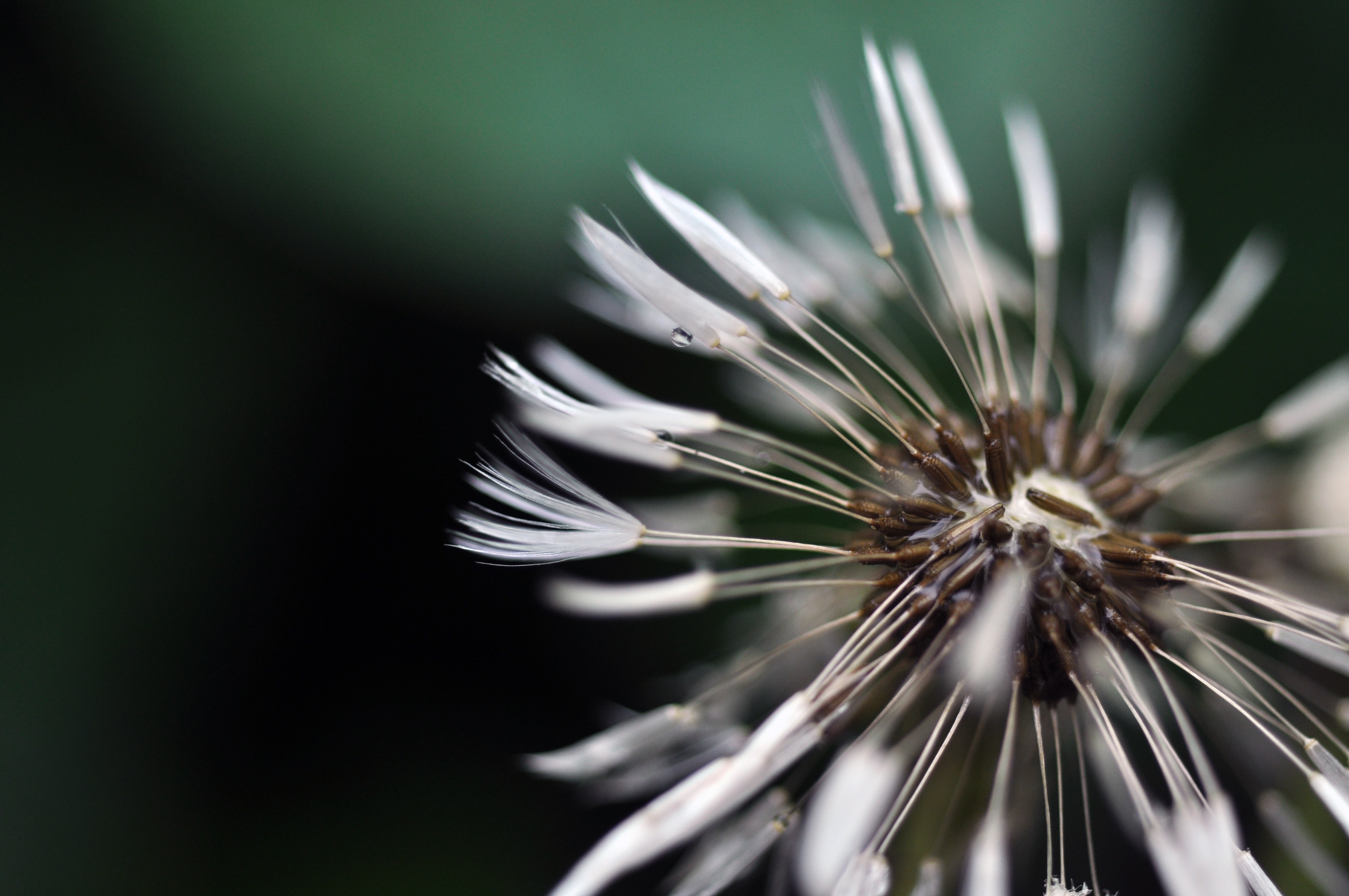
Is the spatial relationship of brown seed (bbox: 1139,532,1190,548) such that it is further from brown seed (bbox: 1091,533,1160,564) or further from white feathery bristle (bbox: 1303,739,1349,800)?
white feathery bristle (bbox: 1303,739,1349,800)

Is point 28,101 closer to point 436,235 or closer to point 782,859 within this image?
point 436,235

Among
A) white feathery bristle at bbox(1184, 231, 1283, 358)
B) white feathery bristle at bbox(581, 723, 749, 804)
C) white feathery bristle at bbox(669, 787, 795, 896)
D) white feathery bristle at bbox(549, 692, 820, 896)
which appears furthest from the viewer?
white feathery bristle at bbox(1184, 231, 1283, 358)

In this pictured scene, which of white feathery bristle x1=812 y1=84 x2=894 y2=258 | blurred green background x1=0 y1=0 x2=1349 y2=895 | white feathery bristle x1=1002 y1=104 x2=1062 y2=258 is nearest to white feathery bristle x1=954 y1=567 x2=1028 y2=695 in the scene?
white feathery bristle x1=812 y1=84 x2=894 y2=258

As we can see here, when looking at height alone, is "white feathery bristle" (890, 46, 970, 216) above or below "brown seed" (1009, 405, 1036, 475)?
above

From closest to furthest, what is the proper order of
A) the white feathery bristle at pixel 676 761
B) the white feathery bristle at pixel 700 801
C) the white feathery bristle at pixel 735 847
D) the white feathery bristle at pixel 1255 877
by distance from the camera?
1. the white feathery bristle at pixel 700 801
2. the white feathery bristle at pixel 1255 877
3. the white feathery bristle at pixel 735 847
4. the white feathery bristle at pixel 676 761

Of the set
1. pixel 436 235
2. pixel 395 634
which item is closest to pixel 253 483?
pixel 395 634

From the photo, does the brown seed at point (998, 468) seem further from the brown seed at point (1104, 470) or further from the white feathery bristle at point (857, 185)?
the white feathery bristle at point (857, 185)

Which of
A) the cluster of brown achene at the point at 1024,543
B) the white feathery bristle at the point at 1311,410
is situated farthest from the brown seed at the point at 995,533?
the white feathery bristle at the point at 1311,410
